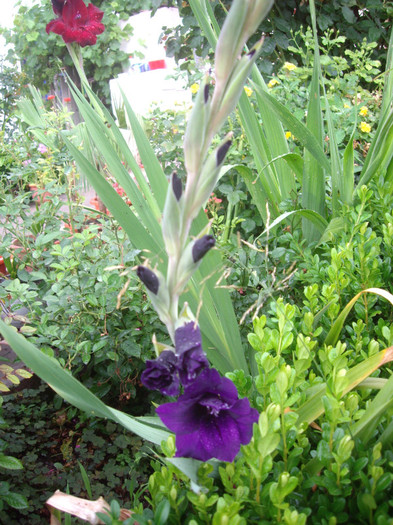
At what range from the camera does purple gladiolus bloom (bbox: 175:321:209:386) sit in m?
0.50

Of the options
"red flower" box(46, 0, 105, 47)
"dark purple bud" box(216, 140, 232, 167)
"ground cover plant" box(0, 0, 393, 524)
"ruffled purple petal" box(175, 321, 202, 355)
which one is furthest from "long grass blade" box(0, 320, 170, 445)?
"red flower" box(46, 0, 105, 47)

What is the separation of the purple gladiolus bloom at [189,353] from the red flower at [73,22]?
1.68 metres

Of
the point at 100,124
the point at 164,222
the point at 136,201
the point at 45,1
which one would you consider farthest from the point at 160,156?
the point at 45,1

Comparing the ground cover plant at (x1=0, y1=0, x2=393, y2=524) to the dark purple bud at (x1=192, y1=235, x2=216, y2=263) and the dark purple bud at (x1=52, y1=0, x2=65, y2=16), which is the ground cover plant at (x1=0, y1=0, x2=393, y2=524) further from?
the dark purple bud at (x1=52, y1=0, x2=65, y2=16)

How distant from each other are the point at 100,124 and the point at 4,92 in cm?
555

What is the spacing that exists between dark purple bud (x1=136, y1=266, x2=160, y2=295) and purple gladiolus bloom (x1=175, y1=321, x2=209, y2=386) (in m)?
0.06

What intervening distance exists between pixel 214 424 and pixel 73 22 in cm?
176

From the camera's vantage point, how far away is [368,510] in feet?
1.75

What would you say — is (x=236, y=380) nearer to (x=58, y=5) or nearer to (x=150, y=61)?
(x=58, y=5)

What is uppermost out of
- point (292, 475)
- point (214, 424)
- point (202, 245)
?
point (202, 245)

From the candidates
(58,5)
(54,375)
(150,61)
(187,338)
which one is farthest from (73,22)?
(150,61)

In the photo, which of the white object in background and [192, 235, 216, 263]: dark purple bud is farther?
the white object in background

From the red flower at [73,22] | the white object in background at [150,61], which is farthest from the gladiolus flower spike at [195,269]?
the white object in background at [150,61]

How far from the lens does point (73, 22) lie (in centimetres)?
182
